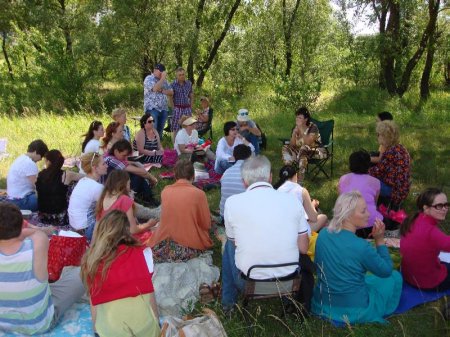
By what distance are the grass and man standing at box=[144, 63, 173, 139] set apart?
67 cm

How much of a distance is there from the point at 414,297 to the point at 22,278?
2923 mm

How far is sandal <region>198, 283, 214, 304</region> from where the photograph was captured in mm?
3840

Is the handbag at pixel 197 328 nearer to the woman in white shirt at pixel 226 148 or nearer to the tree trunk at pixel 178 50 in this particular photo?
the woman in white shirt at pixel 226 148

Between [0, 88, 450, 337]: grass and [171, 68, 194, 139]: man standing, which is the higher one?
[171, 68, 194, 139]: man standing

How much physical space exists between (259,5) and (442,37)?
8.28 meters

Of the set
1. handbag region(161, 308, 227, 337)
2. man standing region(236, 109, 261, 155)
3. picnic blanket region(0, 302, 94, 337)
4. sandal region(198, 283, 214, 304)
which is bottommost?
picnic blanket region(0, 302, 94, 337)

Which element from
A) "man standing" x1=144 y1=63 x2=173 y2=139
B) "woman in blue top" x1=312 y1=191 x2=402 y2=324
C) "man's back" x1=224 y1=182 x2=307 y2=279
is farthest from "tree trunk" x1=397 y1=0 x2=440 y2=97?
"man's back" x1=224 y1=182 x2=307 y2=279

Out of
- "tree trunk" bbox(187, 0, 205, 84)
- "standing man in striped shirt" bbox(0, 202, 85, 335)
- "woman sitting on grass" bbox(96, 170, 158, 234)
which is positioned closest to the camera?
"standing man in striped shirt" bbox(0, 202, 85, 335)

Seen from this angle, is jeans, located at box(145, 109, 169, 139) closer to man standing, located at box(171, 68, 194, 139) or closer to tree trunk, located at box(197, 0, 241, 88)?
man standing, located at box(171, 68, 194, 139)

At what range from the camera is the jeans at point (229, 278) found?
3503 millimetres

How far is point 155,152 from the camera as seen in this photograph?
25.0 ft

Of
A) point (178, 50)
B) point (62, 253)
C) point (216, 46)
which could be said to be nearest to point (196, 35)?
point (178, 50)

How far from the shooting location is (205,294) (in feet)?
12.7

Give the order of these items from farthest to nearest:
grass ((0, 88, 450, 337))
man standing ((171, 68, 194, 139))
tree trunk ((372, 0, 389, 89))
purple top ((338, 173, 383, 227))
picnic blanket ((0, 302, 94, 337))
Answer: tree trunk ((372, 0, 389, 89)), man standing ((171, 68, 194, 139)), purple top ((338, 173, 383, 227)), picnic blanket ((0, 302, 94, 337)), grass ((0, 88, 450, 337))
